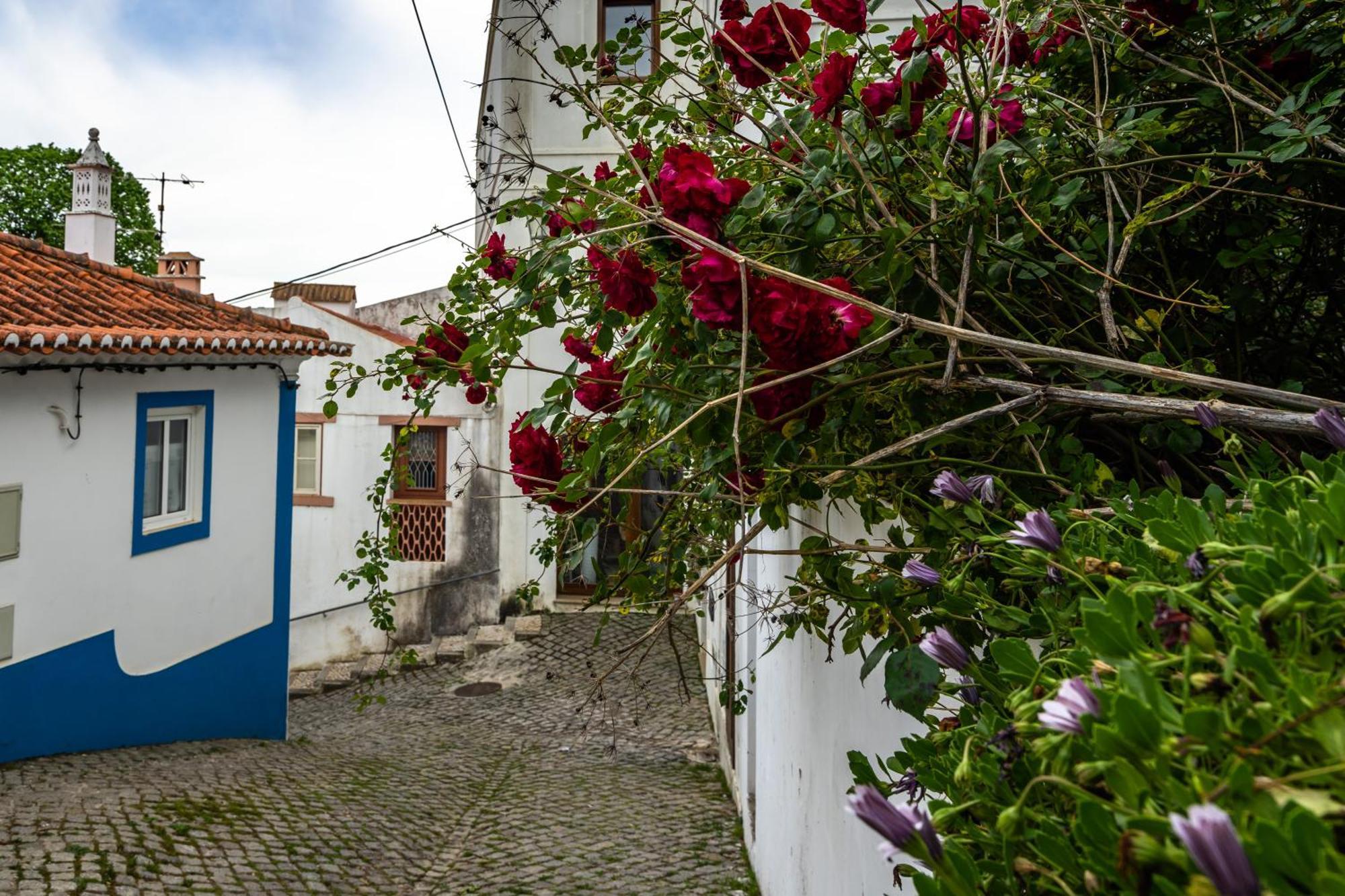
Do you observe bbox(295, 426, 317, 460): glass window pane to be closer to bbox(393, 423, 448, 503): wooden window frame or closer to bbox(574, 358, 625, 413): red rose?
bbox(393, 423, 448, 503): wooden window frame

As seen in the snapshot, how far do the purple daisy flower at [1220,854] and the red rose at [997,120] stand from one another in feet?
4.48

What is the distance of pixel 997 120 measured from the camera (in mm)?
1759

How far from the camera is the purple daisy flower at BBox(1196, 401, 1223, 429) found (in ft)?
3.86

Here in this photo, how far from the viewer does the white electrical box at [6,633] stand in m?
6.78

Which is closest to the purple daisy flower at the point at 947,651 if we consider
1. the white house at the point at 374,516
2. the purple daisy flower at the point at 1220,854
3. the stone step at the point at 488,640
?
the purple daisy flower at the point at 1220,854

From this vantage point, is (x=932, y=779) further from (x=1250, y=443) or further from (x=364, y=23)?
(x=364, y=23)

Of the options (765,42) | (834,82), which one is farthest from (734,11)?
(834,82)

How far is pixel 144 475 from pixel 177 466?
582 mm

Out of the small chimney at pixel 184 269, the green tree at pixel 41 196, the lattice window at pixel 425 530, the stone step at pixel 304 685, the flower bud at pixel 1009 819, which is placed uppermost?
the green tree at pixel 41 196

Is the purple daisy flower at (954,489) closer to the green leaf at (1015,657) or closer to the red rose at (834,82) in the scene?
the green leaf at (1015,657)

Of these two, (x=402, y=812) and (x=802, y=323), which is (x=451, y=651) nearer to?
(x=402, y=812)

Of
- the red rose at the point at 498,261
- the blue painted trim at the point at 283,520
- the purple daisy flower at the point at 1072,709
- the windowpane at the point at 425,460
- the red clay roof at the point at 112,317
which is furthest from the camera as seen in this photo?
the windowpane at the point at 425,460

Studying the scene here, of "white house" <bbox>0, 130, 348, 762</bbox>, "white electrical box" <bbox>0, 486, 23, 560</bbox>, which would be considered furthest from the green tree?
"white electrical box" <bbox>0, 486, 23, 560</bbox>

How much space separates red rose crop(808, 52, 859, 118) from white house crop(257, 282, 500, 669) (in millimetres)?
11832
